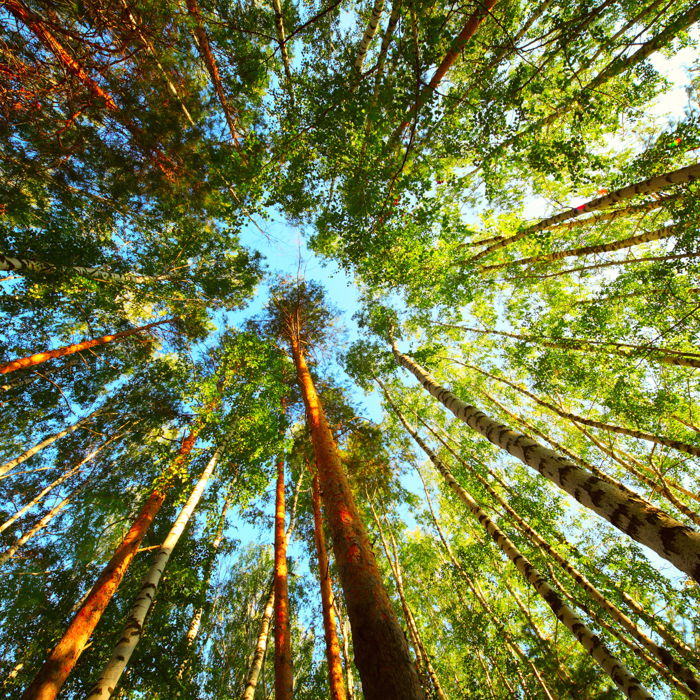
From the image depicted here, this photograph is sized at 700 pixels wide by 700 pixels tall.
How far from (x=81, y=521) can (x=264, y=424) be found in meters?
8.77

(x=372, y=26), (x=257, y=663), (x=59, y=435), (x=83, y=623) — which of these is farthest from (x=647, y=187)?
(x=59, y=435)

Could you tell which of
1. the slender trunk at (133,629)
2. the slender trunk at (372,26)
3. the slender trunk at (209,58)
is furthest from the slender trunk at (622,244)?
the slender trunk at (133,629)

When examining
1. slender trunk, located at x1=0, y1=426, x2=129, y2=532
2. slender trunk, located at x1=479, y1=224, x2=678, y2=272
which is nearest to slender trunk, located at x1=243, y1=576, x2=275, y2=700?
slender trunk, located at x1=0, y1=426, x2=129, y2=532

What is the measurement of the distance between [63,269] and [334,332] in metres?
8.85

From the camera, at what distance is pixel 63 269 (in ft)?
23.9

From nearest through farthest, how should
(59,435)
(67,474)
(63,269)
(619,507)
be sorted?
(619,507) → (63,269) → (59,435) → (67,474)

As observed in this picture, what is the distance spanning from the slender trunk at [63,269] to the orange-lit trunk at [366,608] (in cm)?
783

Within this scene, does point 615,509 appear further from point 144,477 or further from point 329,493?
point 144,477

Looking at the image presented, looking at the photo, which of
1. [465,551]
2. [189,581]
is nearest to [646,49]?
[465,551]

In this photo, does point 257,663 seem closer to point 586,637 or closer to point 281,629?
point 281,629

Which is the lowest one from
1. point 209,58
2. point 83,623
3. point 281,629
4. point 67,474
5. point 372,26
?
point 281,629

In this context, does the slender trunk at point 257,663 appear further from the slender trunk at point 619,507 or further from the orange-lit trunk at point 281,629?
the slender trunk at point 619,507

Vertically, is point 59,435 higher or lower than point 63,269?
lower

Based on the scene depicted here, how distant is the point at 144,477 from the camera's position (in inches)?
394
